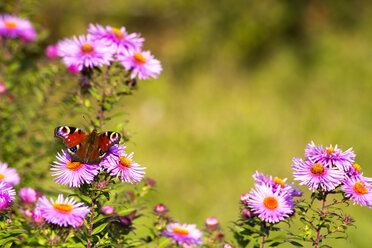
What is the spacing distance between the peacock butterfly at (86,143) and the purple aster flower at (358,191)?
69cm

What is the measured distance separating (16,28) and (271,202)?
1838 mm

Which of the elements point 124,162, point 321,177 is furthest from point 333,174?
point 124,162

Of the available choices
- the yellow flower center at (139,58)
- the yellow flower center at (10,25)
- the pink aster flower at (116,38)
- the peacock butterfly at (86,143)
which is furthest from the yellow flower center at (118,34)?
the yellow flower center at (10,25)

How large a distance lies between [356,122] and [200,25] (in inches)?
86.6

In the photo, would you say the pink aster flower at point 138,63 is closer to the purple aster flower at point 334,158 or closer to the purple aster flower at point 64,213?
the purple aster flower at point 64,213

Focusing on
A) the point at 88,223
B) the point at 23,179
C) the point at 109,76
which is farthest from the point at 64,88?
the point at 88,223

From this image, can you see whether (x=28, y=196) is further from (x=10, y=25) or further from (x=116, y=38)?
(x=10, y=25)

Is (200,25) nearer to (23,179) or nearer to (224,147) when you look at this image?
(224,147)

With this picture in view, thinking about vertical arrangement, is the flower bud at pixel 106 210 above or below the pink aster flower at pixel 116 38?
below

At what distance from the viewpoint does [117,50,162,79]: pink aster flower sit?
1.79 metres

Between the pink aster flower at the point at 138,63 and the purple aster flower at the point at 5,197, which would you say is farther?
the pink aster flower at the point at 138,63

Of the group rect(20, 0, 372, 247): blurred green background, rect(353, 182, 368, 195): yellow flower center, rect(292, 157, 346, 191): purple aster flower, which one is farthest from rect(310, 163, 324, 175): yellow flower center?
rect(20, 0, 372, 247): blurred green background

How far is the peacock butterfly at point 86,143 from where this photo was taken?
4.41 ft

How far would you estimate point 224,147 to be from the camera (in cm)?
476
